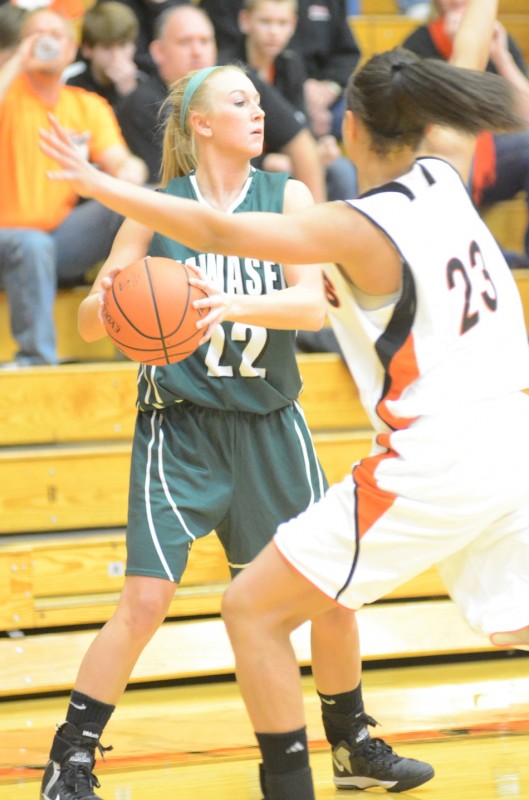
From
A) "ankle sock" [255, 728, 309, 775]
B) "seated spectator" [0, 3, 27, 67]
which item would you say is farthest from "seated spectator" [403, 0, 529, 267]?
"ankle sock" [255, 728, 309, 775]

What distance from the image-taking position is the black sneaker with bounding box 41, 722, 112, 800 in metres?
2.92

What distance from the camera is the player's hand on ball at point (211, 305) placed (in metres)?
2.60

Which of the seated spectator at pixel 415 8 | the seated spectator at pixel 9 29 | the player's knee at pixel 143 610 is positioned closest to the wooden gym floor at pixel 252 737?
the player's knee at pixel 143 610

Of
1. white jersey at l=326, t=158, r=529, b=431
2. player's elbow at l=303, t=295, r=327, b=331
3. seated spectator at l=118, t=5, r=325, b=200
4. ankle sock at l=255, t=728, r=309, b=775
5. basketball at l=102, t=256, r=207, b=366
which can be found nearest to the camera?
white jersey at l=326, t=158, r=529, b=431

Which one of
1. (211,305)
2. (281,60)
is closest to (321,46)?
(281,60)

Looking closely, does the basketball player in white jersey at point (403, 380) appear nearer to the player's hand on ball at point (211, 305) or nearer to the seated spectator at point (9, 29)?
the player's hand on ball at point (211, 305)

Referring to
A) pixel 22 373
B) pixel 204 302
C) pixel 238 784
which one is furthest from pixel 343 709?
pixel 22 373

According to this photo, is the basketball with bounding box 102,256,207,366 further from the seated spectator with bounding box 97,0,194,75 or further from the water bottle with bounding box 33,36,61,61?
the seated spectator with bounding box 97,0,194,75

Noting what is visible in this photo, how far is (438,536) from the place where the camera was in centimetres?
239

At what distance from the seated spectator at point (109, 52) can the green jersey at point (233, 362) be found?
9.39 feet

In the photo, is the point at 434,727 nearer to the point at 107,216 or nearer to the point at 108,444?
the point at 108,444

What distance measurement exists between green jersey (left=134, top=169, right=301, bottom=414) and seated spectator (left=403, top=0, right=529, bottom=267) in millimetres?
2832

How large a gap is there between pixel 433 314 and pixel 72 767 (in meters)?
1.50

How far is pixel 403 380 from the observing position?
242cm
